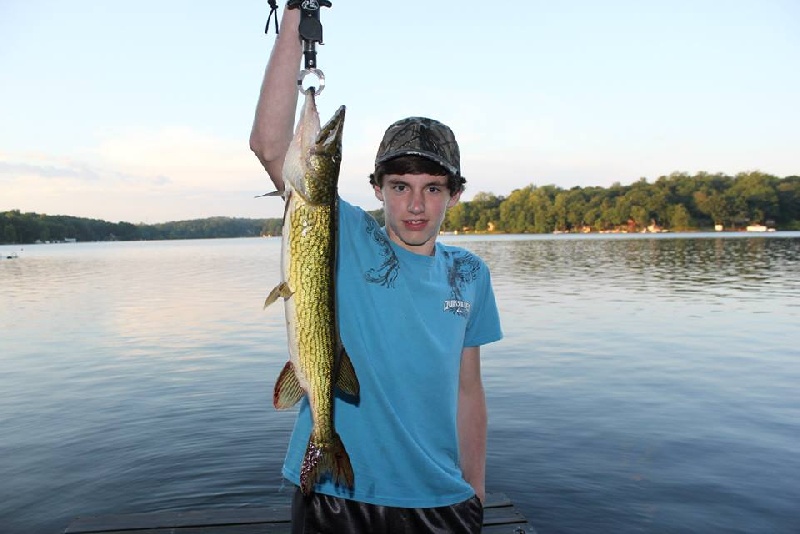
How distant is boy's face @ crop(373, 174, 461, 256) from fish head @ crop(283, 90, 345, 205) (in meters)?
0.38

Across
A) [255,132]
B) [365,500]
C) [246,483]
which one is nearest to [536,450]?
[246,483]

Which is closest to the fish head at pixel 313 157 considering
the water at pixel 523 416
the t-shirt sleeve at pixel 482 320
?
the t-shirt sleeve at pixel 482 320

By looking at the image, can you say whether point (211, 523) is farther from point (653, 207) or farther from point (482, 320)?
point (653, 207)

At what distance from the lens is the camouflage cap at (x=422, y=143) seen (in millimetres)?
3084

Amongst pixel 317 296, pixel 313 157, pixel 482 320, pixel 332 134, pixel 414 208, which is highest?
pixel 332 134

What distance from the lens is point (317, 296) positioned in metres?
2.90

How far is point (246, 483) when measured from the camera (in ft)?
30.3

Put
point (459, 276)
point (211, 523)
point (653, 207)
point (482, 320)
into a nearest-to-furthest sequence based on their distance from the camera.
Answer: point (459, 276)
point (482, 320)
point (211, 523)
point (653, 207)

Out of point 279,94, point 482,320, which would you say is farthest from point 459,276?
point 279,94

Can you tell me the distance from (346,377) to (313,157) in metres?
0.99

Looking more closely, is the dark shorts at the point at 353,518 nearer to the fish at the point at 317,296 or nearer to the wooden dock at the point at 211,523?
the fish at the point at 317,296

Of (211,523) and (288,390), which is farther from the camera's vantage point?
(211,523)

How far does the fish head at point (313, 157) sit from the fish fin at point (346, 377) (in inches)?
28.5

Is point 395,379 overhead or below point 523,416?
overhead
